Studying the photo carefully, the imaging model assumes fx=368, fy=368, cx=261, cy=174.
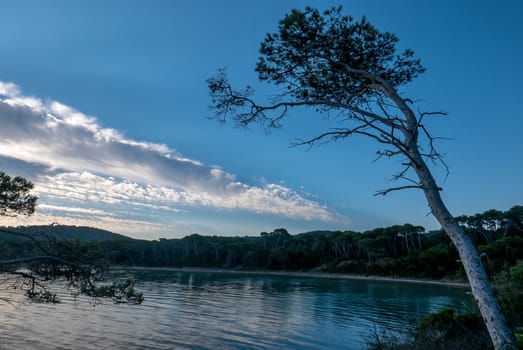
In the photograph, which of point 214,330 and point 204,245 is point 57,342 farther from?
point 204,245

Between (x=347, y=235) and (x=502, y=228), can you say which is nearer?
(x=502, y=228)

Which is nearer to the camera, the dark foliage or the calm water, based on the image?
the dark foliage

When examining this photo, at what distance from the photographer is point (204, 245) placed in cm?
12419

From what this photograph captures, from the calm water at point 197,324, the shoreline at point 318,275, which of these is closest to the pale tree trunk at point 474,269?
the calm water at point 197,324

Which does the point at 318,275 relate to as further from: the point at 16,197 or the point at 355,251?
the point at 16,197

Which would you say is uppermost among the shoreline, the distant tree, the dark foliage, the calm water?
the dark foliage

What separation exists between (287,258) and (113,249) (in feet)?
171

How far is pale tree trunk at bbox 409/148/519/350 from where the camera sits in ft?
17.1

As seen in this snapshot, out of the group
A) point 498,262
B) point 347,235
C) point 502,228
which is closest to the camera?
point 498,262

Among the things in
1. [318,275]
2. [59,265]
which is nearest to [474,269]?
[59,265]

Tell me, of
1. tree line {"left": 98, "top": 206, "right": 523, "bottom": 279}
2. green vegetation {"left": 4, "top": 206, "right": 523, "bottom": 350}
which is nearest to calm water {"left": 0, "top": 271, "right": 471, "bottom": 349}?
green vegetation {"left": 4, "top": 206, "right": 523, "bottom": 350}

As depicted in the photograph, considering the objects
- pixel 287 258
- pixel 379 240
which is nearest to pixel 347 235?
pixel 379 240

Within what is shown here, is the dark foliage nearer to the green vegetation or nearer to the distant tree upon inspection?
the distant tree

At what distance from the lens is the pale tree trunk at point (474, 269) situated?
5223 mm
